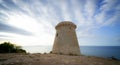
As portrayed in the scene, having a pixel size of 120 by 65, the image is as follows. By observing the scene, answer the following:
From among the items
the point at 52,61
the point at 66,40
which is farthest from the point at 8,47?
the point at 52,61

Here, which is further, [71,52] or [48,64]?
[71,52]

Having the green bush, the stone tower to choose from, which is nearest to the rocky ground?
the stone tower

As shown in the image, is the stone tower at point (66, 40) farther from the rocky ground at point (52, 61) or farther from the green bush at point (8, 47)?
the green bush at point (8, 47)

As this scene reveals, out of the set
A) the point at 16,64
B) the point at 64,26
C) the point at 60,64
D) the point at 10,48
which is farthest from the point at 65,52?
the point at 10,48

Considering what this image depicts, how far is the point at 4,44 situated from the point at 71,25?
14.5 metres

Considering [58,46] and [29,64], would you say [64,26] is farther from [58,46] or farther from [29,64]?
[29,64]

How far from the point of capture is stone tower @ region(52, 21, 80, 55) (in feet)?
40.1

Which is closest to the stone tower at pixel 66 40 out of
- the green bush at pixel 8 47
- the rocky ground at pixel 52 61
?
the rocky ground at pixel 52 61

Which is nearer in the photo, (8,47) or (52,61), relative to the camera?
(52,61)

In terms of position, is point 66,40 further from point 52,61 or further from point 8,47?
point 8,47

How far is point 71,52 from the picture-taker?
484 inches

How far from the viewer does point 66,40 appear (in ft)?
40.8

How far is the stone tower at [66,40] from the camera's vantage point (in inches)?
482

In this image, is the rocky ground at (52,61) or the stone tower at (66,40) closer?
the rocky ground at (52,61)
